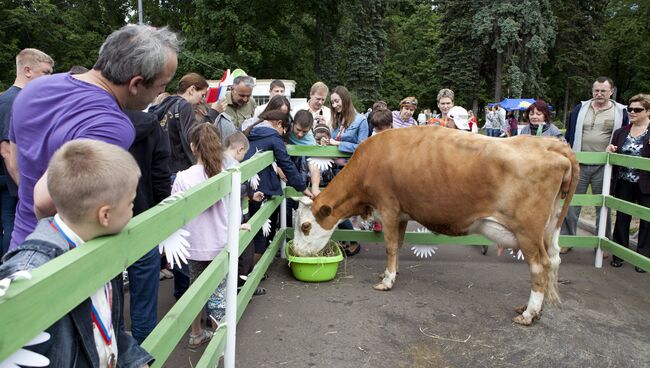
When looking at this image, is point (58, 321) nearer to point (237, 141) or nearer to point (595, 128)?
point (237, 141)

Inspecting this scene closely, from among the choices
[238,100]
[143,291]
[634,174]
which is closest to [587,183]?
[634,174]

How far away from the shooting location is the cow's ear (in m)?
4.94

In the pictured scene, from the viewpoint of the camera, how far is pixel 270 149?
4883 millimetres

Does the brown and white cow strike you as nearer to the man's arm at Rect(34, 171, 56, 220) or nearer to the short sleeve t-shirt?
the short sleeve t-shirt

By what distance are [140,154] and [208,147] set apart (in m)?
0.59

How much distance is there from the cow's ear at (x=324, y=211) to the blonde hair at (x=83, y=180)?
3533mm

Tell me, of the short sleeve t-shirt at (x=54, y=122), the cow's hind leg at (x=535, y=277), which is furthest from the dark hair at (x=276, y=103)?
the short sleeve t-shirt at (x=54, y=122)

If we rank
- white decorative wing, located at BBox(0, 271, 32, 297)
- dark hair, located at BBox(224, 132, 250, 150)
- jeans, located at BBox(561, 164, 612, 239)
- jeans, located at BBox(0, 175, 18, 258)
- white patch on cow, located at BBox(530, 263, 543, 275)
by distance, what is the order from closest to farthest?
1. white decorative wing, located at BBox(0, 271, 32, 297)
2. dark hair, located at BBox(224, 132, 250, 150)
3. white patch on cow, located at BBox(530, 263, 543, 275)
4. jeans, located at BBox(0, 175, 18, 258)
5. jeans, located at BBox(561, 164, 612, 239)

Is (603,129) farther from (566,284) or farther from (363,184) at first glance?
(363,184)

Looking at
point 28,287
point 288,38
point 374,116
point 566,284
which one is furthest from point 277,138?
point 288,38

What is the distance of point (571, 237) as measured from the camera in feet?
18.8

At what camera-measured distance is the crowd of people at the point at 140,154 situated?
4.66ft

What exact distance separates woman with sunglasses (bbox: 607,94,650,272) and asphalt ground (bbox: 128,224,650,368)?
1.16ft

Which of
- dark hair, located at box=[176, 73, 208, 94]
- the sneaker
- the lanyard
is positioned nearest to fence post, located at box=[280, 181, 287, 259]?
the sneaker
